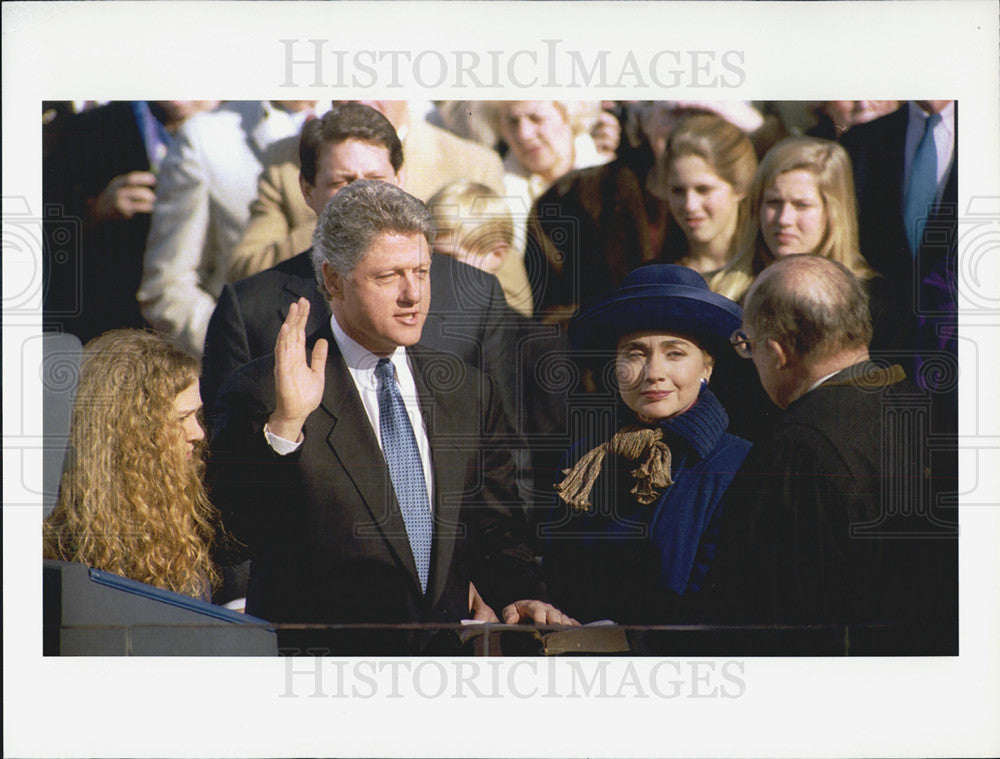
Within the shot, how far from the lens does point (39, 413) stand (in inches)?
226

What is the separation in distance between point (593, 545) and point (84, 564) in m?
2.35

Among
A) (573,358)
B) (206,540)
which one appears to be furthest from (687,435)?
(206,540)

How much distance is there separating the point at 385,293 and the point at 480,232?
0.52m

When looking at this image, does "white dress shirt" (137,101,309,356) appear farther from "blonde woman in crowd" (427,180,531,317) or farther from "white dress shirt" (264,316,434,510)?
"blonde woman in crowd" (427,180,531,317)

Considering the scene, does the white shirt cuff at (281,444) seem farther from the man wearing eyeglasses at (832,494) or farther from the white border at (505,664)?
the man wearing eyeglasses at (832,494)

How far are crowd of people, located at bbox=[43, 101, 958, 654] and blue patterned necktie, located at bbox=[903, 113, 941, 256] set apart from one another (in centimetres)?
2

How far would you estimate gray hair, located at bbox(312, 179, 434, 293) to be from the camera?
566cm

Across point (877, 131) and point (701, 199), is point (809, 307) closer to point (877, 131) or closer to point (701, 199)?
point (701, 199)

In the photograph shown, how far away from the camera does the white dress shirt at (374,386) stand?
5.69 meters

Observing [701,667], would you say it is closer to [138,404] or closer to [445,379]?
[445,379]

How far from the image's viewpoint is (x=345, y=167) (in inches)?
225
